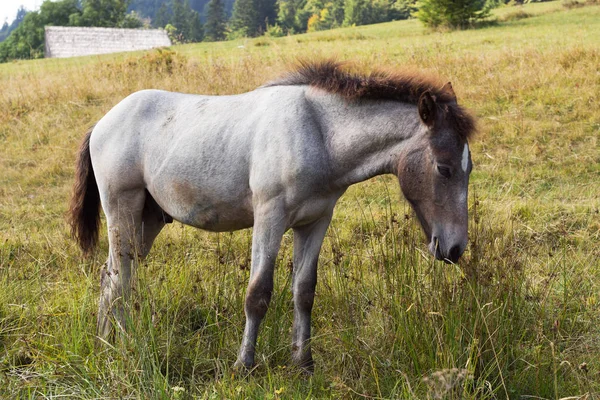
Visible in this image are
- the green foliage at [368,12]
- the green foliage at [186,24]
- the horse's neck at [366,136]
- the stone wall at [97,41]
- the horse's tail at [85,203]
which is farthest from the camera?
the green foliage at [186,24]

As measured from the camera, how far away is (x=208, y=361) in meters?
4.14

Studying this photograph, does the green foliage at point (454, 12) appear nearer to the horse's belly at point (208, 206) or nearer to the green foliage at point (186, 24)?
the horse's belly at point (208, 206)

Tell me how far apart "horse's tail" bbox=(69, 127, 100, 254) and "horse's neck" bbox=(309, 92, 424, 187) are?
2.04 meters

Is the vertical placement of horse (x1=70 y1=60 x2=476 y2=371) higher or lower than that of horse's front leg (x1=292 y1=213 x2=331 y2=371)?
higher

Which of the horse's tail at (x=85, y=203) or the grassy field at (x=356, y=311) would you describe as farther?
the horse's tail at (x=85, y=203)

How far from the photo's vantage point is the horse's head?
11.8 ft

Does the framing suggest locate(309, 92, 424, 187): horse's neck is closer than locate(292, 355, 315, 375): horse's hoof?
Yes

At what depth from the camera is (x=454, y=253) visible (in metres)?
3.63

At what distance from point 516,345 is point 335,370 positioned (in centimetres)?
111

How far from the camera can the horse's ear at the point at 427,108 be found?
3.55 m

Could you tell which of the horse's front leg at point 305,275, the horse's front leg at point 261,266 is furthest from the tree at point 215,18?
the horse's front leg at point 261,266

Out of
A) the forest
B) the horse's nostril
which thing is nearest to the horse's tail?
the horse's nostril

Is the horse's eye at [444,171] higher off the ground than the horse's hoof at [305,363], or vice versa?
the horse's eye at [444,171]

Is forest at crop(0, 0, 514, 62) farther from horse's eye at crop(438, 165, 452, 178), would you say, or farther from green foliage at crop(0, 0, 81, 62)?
horse's eye at crop(438, 165, 452, 178)
